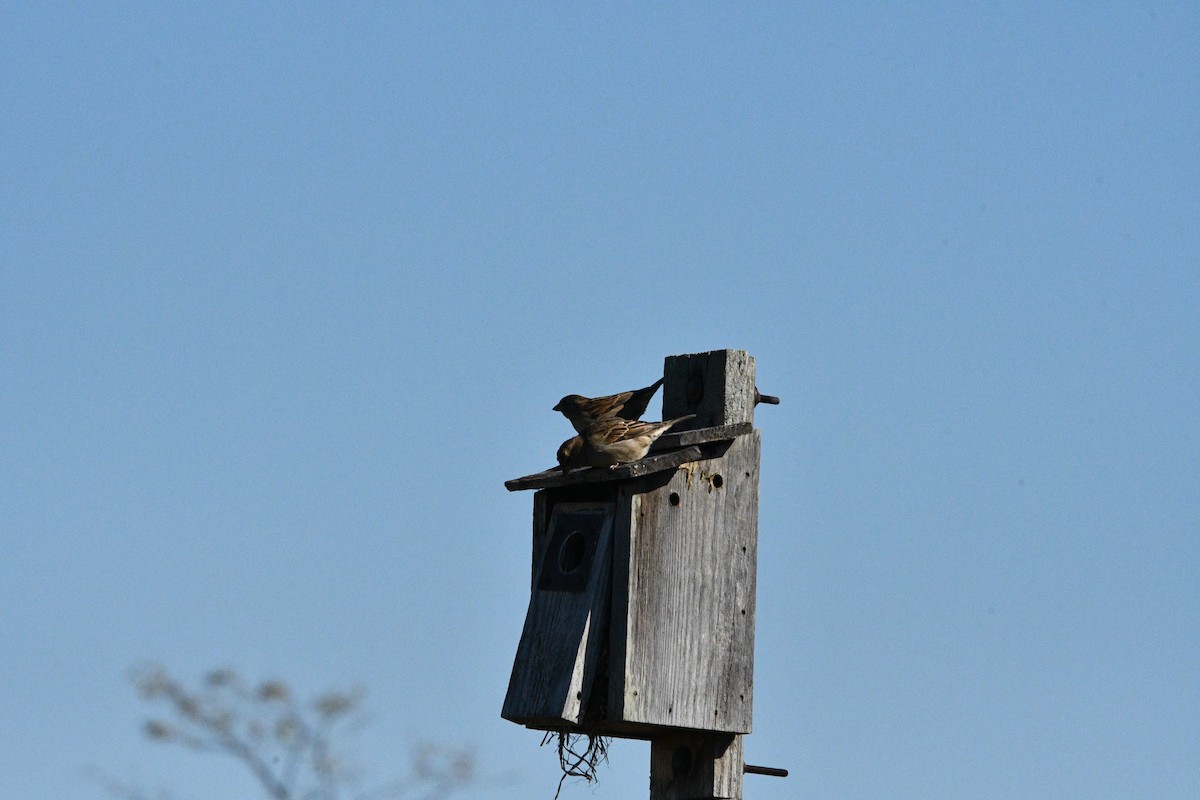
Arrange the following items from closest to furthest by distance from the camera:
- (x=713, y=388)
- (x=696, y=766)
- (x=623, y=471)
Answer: (x=623, y=471) → (x=696, y=766) → (x=713, y=388)

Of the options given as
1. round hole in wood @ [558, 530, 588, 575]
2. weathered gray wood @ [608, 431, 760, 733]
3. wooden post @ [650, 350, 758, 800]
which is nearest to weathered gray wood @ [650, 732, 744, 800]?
wooden post @ [650, 350, 758, 800]

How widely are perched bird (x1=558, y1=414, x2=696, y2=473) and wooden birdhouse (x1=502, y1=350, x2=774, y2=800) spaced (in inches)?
3.2

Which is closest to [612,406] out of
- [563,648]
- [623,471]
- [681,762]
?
[623,471]

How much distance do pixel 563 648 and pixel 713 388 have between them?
140 cm

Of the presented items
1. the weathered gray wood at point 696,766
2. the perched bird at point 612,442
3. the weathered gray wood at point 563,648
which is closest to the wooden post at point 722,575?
the weathered gray wood at point 696,766

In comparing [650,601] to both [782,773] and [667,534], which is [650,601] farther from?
[782,773]

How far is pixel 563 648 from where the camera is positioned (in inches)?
319

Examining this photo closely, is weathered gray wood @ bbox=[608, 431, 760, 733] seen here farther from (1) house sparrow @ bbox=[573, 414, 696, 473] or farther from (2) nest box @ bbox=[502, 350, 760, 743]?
(1) house sparrow @ bbox=[573, 414, 696, 473]

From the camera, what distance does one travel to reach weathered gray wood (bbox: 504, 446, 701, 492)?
803 centimetres

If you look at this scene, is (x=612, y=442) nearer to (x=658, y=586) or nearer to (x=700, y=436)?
(x=700, y=436)

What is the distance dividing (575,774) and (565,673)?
2.39 ft

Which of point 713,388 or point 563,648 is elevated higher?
point 713,388

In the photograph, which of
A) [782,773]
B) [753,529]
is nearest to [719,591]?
[753,529]

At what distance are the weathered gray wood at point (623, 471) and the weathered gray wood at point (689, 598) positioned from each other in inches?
4.1
